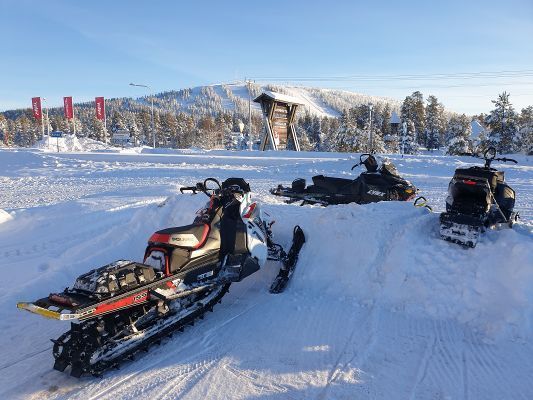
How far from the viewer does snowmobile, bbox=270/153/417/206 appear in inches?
311

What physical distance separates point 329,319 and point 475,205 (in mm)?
2302

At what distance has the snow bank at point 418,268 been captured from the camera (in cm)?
392

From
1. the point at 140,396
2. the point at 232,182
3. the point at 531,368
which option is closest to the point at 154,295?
the point at 140,396

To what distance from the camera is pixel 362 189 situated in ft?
26.2

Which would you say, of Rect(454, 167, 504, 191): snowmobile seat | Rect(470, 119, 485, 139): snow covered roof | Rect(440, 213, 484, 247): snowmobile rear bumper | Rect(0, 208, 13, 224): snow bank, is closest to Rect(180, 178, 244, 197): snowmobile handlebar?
Rect(440, 213, 484, 247): snowmobile rear bumper

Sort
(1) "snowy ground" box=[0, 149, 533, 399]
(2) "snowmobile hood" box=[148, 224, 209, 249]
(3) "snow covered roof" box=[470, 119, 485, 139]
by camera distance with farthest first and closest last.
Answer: (3) "snow covered roof" box=[470, 119, 485, 139] < (2) "snowmobile hood" box=[148, 224, 209, 249] < (1) "snowy ground" box=[0, 149, 533, 399]

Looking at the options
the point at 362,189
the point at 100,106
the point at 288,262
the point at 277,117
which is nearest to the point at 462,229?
the point at 288,262

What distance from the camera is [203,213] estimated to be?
4508 mm

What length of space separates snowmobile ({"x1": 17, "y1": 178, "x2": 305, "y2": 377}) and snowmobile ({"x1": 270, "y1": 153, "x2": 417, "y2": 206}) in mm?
3034

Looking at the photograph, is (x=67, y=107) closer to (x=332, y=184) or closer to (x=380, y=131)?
(x=332, y=184)

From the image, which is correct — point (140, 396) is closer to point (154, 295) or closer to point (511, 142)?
point (154, 295)

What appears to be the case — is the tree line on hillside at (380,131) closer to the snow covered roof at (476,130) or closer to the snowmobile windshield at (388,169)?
the snow covered roof at (476,130)

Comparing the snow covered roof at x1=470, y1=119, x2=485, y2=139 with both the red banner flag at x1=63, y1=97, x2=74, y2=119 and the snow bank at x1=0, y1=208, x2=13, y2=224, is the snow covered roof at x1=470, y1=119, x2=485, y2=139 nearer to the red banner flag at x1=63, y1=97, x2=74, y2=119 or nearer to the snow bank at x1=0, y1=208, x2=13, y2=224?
the red banner flag at x1=63, y1=97, x2=74, y2=119

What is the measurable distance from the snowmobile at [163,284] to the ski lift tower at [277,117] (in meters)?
25.8
